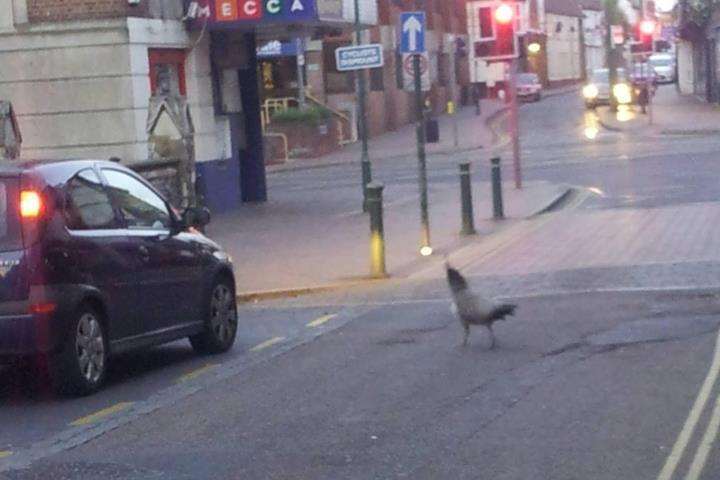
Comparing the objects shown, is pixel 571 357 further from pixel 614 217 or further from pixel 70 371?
pixel 614 217

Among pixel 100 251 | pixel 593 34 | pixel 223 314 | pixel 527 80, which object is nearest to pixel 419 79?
pixel 223 314

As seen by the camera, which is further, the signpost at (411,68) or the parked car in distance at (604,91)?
the parked car in distance at (604,91)

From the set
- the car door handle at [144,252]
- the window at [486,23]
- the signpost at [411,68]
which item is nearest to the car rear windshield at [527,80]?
the signpost at [411,68]

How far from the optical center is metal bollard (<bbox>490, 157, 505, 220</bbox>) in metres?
24.0

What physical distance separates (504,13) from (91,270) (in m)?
17.6

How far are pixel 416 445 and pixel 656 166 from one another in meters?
26.2

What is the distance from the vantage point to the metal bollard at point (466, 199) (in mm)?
21719

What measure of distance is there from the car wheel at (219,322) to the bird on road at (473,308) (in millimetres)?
2038

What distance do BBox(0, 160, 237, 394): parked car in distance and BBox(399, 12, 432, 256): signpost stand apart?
773 centimetres

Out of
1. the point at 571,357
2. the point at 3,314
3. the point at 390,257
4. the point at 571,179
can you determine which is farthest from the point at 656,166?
the point at 3,314

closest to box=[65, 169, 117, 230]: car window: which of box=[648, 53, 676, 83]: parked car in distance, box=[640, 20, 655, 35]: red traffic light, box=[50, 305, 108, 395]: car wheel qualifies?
box=[50, 305, 108, 395]: car wheel

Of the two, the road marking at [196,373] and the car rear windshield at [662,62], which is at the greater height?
the car rear windshield at [662,62]

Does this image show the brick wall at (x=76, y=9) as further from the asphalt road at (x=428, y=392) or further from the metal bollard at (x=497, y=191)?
the asphalt road at (x=428, y=392)

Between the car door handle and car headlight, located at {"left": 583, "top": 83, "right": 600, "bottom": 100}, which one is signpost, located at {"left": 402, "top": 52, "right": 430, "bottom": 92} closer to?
the car door handle
